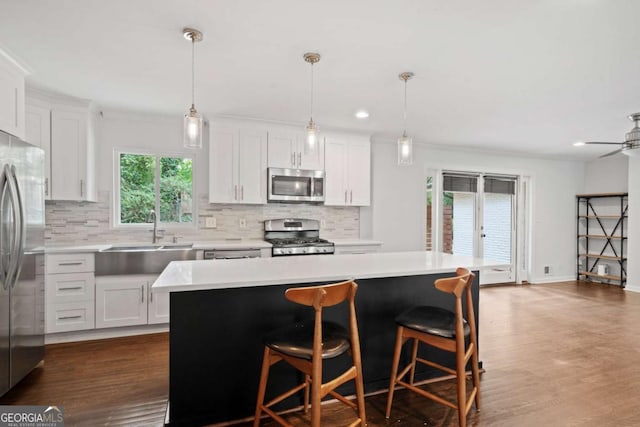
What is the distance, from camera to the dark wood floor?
82.9 inches

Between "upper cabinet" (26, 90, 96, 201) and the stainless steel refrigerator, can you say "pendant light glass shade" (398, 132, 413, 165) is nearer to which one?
the stainless steel refrigerator

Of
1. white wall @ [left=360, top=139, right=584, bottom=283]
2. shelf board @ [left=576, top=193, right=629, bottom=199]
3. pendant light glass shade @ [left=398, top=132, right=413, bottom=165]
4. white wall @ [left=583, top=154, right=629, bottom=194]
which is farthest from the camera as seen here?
white wall @ [left=583, top=154, right=629, bottom=194]

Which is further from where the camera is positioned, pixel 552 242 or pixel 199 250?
pixel 552 242

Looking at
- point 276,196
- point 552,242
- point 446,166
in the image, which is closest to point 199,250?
point 276,196

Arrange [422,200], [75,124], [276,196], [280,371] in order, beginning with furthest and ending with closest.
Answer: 1. [422,200]
2. [276,196]
3. [75,124]
4. [280,371]

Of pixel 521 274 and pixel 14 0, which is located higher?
pixel 14 0

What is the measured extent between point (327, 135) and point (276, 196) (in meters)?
1.13

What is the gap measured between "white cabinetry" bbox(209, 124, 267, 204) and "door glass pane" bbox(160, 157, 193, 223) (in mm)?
475

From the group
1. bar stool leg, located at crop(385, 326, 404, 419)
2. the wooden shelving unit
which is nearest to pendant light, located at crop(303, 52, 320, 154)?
bar stool leg, located at crop(385, 326, 404, 419)

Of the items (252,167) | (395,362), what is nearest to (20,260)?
(252,167)

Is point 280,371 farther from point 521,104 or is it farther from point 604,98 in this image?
point 604,98

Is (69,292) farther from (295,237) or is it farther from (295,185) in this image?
(295,185)

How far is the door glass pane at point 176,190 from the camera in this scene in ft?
14.0

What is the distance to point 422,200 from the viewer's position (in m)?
Answer: 5.50
